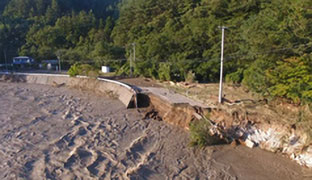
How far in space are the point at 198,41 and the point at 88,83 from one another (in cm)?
1242

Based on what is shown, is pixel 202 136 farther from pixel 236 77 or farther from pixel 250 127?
pixel 236 77

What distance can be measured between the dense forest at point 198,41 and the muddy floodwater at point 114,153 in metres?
4.27

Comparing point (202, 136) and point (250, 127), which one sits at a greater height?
point (250, 127)

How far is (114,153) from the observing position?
33.9 ft

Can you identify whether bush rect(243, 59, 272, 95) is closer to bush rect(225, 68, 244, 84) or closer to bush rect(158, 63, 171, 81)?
bush rect(225, 68, 244, 84)

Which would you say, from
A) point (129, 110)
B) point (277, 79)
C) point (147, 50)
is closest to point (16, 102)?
point (129, 110)

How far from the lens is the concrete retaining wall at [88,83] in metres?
18.0

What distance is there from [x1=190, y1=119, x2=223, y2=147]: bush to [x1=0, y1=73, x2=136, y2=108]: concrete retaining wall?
704 centimetres

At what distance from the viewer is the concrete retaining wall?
709 inches

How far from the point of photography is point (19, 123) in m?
14.4

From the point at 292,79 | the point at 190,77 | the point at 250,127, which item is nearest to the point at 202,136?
the point at 250,127

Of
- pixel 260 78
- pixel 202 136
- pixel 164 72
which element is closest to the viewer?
pixel 202 136

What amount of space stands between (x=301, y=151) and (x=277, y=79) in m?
3.82

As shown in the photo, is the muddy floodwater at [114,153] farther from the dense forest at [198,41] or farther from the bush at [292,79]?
the dense forest at [198,41]
